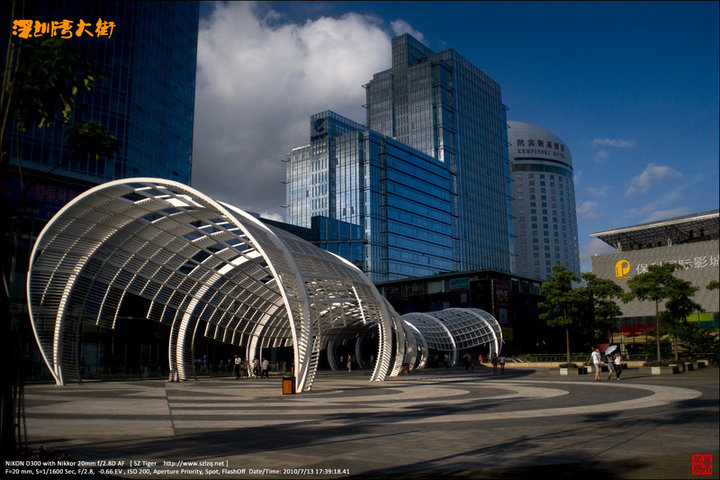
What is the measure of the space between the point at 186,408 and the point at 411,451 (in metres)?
11.1

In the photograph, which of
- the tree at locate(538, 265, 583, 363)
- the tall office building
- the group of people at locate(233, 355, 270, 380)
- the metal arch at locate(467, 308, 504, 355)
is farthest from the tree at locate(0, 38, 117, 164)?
the tall office building

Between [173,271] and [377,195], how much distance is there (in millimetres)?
98127

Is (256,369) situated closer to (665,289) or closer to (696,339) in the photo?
(665,289)

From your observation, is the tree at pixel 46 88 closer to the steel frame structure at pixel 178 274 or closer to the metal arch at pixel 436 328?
the steel frame structure at pixel 178 274

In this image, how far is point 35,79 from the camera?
7.56 m

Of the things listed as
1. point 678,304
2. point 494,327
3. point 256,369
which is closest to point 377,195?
point 494,327

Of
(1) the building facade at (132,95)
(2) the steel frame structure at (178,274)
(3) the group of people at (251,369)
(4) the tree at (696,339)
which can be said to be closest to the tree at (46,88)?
(2) the steel frame structure at (178,274)

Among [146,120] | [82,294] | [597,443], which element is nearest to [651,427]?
[597,443]

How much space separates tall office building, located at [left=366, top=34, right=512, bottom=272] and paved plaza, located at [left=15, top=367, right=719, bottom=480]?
5336 inches

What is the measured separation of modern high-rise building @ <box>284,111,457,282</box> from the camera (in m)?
129

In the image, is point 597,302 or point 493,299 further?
point 493,299

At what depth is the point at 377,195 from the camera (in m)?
131

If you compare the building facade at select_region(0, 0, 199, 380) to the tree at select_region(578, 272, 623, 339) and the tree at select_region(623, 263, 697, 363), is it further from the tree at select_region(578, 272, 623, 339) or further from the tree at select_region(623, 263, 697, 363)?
the tree at select_region(578, 272, 623, 339)

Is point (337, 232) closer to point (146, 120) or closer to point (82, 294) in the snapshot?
point (146, 120)
